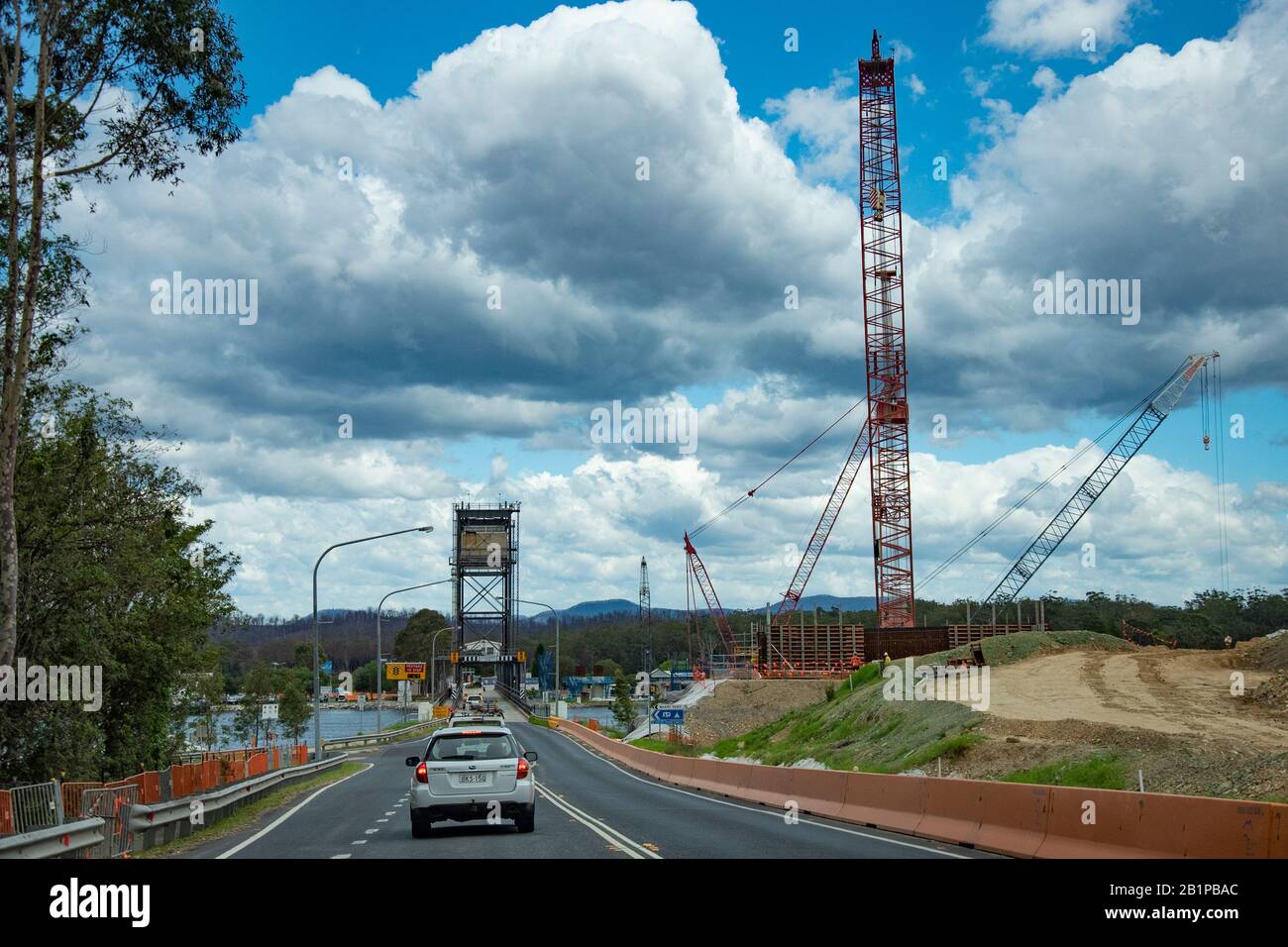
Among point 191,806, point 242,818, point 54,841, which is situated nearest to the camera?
point 54,841

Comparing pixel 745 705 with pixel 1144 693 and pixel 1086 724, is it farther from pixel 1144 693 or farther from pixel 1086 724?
pixel 1086 724

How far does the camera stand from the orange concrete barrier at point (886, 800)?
19.4 m

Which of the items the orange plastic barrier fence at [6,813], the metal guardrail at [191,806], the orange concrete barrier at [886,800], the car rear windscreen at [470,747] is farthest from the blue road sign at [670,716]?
the orange plastic barrier fence at [6,813]

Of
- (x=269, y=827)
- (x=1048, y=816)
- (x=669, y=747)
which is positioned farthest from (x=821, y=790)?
(x=669, y=747)

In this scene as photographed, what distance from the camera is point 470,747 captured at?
63.4 feet

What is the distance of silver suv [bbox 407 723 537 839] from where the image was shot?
1875 centimetres

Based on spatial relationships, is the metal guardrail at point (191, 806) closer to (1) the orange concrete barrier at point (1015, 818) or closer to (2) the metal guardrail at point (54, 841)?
(2) the metal guardrail at point (54, 841)

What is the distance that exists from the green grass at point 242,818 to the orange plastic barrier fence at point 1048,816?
10730 millimetres

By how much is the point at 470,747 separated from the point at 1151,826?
10113 millimetres

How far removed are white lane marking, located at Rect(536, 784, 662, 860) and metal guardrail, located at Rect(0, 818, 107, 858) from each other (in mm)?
6324

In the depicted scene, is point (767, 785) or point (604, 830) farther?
point (767, 785)

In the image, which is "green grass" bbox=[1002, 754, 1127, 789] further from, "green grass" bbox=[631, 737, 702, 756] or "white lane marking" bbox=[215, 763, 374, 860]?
"green grass" bbox=[631, 737, 702, 756]
